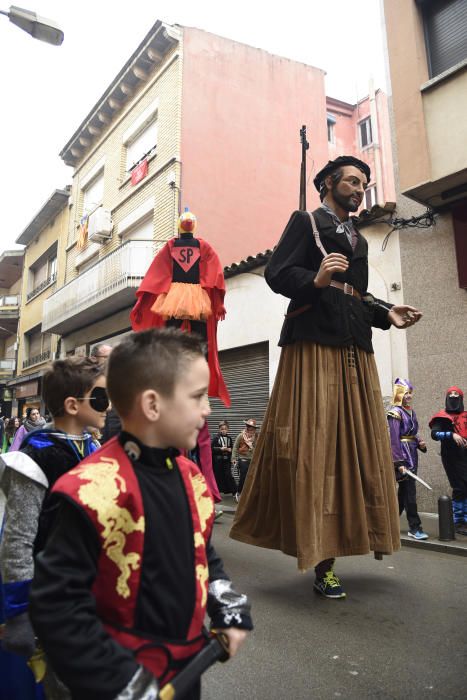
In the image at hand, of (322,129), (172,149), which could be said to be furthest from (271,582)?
(322,129)

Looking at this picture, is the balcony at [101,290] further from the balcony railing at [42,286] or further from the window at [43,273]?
the window at [43,273]

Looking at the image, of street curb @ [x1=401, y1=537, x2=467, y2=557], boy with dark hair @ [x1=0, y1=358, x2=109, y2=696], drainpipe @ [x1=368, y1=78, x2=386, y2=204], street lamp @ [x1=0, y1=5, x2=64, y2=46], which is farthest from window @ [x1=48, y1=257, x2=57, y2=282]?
boy with dark hair @ [x1=0, y1=358, x2=109, y2=696]

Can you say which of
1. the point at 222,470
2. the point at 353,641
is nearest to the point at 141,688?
the point at 353,641

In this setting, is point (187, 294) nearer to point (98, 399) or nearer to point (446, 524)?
point (98, 399)

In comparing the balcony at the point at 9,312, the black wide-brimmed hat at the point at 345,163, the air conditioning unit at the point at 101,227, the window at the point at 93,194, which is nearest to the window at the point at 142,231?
the air conditioning unit at the point at 101,227

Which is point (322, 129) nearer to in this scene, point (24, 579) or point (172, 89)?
point (172, 89)

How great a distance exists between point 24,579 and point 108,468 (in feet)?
1.77

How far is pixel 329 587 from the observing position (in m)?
3.09

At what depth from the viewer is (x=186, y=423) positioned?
1.32m

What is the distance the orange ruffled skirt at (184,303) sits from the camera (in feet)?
13.7

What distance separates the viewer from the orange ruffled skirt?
13.7 feet

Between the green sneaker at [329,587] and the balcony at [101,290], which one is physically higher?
the balcony at [101,290]

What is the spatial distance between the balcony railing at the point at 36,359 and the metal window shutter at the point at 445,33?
1883 cm

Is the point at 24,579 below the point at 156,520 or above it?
below
